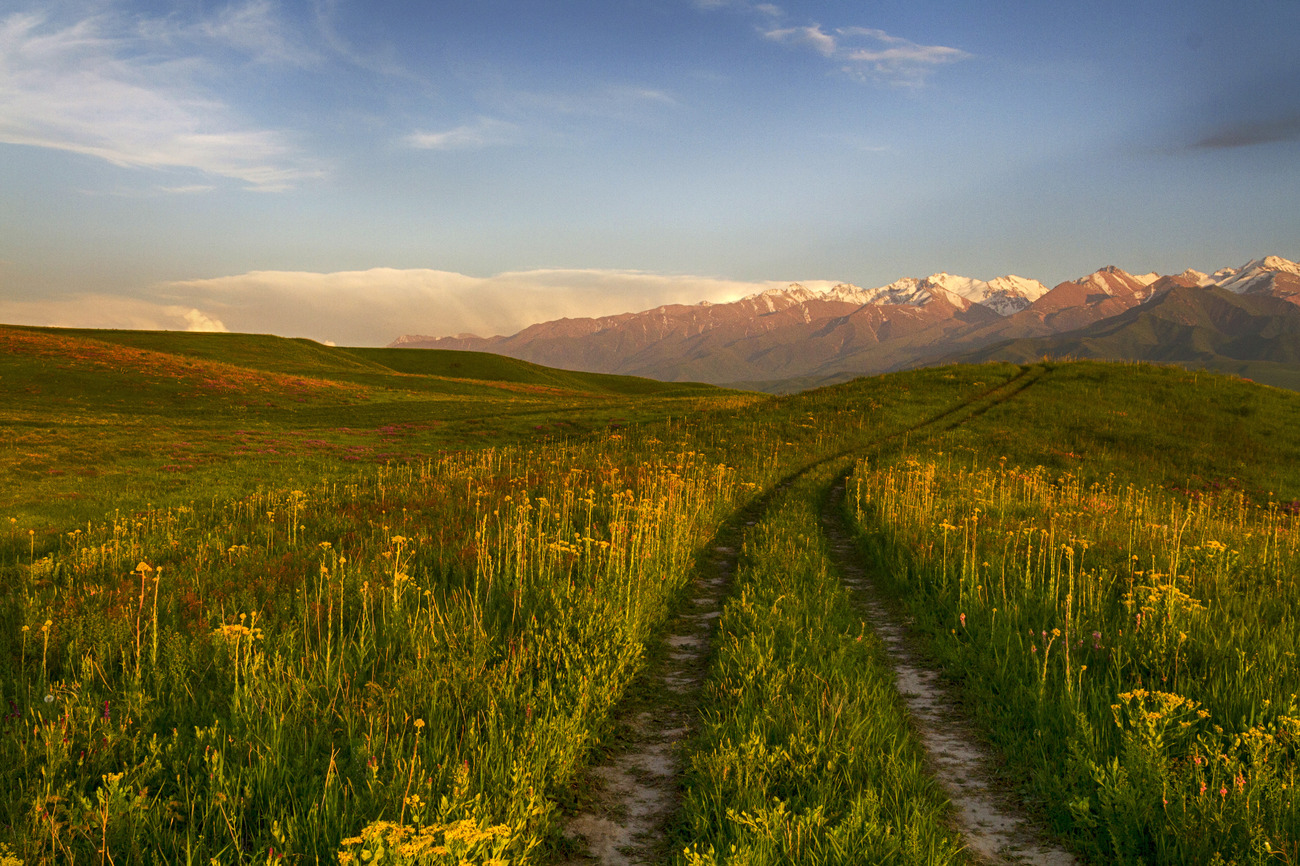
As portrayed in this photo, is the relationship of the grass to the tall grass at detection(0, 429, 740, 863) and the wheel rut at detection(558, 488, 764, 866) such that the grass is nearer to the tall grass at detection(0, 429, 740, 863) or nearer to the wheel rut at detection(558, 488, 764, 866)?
the wheel rut at detection(558, 488, 764, 866)

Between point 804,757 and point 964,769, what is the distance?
1.52 m

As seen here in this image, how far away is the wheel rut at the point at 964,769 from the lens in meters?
4.79

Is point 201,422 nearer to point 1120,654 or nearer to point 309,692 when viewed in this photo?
point 309,692

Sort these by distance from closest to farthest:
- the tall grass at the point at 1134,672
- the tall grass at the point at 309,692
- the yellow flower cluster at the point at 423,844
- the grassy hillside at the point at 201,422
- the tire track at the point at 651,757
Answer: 1. the yellow flower cluster at the point at 423,844
2. the tall grass at the point at 309,692
3. the tall grass at the point at 1134,672
4. the tire track at the point at 651,757
5. the grassy hillside at the point at 201,422

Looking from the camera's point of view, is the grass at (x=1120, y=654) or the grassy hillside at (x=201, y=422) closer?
the grass at (x=1120, y=654)

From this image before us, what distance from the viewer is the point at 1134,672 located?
273 inches

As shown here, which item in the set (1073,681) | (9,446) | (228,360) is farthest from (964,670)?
(228,360)

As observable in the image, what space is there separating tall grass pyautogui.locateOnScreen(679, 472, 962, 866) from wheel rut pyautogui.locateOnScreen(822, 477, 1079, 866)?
21cm

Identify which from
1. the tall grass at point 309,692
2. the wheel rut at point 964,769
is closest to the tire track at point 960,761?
the wheel rut at point 964,769

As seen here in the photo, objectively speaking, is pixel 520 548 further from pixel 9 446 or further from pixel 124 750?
pixel 9 446

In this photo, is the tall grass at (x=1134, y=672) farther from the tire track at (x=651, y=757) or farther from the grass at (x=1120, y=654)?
the tire track at (x=651, y=757)

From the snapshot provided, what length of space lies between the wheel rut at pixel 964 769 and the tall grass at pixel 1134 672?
26cm

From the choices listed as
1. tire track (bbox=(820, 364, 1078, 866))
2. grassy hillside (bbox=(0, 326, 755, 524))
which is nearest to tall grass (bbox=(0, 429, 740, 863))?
tire track (bbox=(820, 364, 1078, 866))

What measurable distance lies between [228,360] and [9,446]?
73.9 metres
